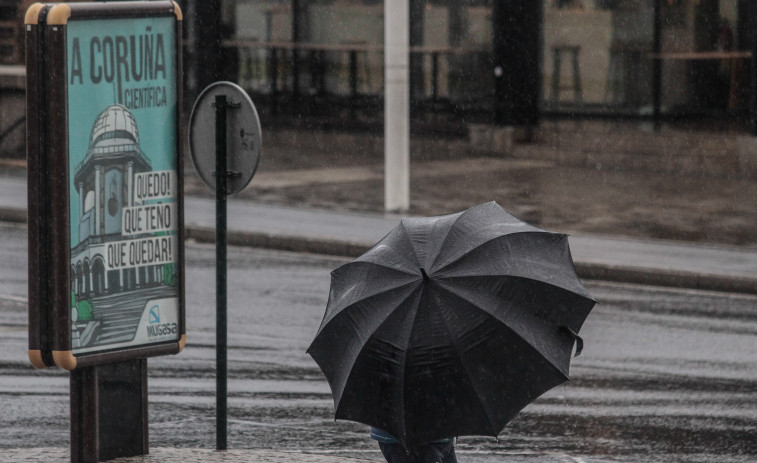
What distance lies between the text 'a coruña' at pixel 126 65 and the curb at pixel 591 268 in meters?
8.21

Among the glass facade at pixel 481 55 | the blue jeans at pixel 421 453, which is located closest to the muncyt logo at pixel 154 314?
the blue jeans at pixel 421 453

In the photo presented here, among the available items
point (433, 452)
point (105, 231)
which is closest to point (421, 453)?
point (433, 452)

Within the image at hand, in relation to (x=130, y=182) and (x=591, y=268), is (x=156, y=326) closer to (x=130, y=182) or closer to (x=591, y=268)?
(x=130, y=182)

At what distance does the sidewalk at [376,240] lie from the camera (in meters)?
14.6

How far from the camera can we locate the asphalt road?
848 centimetres

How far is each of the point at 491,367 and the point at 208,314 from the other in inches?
296

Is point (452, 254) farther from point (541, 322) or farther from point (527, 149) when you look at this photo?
point (527, 149)

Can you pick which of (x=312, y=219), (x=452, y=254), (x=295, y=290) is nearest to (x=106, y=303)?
(x=452, y=254)

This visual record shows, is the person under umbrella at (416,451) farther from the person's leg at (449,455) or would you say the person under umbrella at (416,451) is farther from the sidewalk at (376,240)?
the sidewalk at (376,240)

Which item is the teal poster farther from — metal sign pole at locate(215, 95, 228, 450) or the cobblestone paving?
the cobblestone paving

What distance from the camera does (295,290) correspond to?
14.0 metres

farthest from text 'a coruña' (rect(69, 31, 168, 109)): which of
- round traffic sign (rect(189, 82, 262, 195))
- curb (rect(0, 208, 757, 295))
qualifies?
curb (rect(0, 208, 757, 295))

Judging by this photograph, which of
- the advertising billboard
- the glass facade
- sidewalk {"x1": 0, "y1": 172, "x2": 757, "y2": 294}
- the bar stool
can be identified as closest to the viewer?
the advertising billboard

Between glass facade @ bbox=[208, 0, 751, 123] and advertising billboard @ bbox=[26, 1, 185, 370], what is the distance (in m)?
16.7
